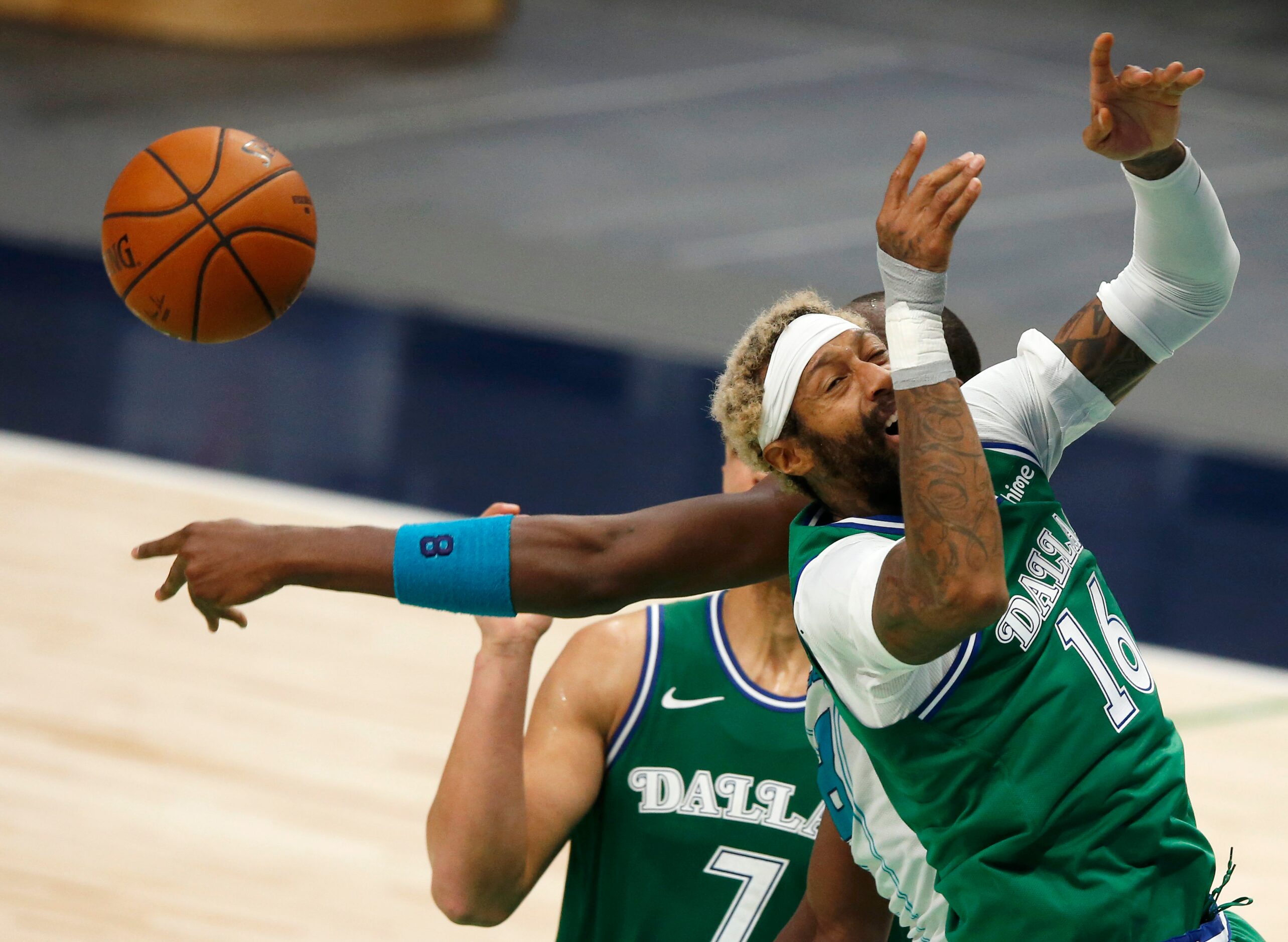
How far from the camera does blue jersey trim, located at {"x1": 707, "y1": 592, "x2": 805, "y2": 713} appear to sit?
11.3 ft

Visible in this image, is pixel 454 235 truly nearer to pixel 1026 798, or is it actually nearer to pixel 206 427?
pixel 206 427

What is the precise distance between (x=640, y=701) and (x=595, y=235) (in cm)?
901

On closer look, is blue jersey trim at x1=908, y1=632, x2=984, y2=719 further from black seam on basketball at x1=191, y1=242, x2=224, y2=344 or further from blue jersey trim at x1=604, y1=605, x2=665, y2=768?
black seam on basketball at x1=191, y1=242, x2=224, y2=344

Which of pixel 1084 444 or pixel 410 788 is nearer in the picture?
pixel 410 788

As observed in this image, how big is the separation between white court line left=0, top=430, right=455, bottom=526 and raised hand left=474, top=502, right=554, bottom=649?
4.50 m

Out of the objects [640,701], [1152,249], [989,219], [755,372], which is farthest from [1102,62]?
[989,219]

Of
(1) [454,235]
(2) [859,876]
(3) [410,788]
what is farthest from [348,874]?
(1) [454,235]

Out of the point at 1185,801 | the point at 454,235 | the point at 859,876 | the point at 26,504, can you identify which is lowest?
the point at 26,504

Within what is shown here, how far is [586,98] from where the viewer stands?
1547 cm

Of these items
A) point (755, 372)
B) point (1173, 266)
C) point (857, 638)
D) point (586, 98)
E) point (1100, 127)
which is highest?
point (1100, 127)

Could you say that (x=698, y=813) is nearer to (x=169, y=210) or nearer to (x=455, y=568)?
(x=455, y=568)

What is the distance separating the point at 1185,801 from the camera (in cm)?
272

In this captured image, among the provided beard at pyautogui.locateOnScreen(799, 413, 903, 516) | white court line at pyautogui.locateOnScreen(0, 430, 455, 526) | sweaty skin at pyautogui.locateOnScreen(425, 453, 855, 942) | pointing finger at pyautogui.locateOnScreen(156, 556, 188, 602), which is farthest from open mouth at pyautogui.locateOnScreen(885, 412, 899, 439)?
white court line at pyautogui.locateOnScreen(0, 430, 455, 526)

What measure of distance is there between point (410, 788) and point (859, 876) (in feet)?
10.1
